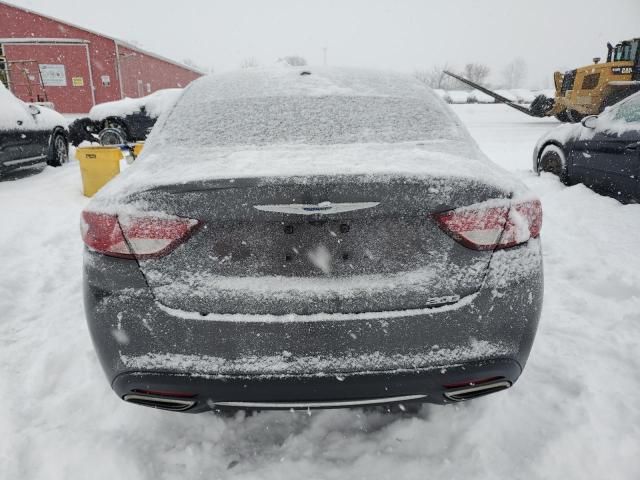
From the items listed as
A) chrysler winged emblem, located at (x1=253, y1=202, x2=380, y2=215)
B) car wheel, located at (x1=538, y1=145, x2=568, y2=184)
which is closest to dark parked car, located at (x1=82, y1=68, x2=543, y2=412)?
chrysler winged emblem, located at (x1=253, y1=202, x2=380, y2=215)

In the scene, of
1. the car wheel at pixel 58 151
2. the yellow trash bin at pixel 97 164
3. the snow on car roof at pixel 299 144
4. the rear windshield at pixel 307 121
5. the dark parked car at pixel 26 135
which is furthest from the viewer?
the car wheel at pixel 58 151

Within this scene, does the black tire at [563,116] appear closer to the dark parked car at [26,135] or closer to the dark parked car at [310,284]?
the dark parked car at [26,135]

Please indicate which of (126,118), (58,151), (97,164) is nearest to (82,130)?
(126,118)

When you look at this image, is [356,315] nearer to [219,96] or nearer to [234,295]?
[234,295]

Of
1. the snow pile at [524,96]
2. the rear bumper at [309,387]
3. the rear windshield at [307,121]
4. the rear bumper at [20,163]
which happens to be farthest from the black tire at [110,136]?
the snow pile at [524,96]

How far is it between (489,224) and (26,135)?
27.6 ft

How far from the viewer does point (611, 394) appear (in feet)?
7.30

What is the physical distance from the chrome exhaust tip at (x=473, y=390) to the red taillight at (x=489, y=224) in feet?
1.65

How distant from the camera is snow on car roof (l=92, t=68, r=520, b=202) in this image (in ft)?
5.19

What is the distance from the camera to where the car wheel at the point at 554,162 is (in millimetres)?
5980

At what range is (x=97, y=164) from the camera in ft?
20.8

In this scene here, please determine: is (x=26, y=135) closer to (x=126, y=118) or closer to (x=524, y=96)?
(x=126, y=118)

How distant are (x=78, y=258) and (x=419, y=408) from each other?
3.54 metres

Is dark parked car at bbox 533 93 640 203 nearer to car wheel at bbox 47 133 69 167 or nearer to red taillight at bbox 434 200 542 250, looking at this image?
red taillight at bbox 434 200 542 250
